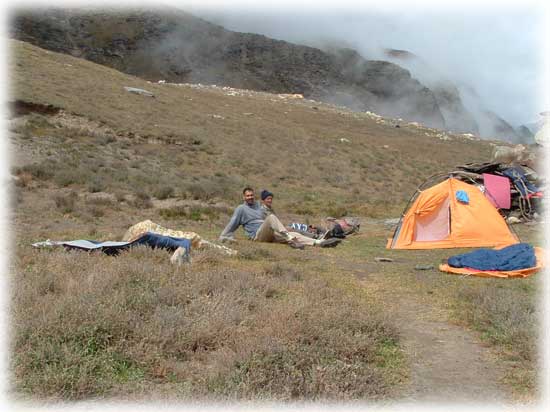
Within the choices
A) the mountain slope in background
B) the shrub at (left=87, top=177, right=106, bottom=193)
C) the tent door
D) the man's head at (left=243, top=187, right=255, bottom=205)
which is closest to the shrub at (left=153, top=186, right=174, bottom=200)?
the shrub at (left=87, top=177, right=106, bottom=193)

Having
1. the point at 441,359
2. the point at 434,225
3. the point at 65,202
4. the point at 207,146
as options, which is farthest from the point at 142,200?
the point at 441,359

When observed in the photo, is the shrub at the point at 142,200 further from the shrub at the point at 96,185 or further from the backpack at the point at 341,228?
the backpack at the point at 341,228

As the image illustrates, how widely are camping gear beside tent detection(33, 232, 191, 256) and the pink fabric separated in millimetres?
9717

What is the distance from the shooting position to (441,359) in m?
4.50

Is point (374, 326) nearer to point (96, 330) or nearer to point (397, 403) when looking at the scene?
point (397, 403)

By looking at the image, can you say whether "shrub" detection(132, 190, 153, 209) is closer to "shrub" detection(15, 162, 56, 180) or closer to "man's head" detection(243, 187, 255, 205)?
"shrub" detection(15, 162, 56, 180)

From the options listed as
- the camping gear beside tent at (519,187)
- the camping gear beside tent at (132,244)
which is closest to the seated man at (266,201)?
the camping gear beside tent at (132,244)

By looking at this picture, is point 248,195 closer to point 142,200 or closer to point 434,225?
point 434,225

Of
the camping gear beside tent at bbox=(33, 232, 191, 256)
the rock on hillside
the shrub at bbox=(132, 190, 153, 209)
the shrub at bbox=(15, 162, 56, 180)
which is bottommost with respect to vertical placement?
the shrub at bbox=(132, 190, 153, 209)

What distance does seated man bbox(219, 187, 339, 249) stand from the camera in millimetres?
10727

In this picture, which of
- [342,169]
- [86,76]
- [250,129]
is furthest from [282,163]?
[86,76]

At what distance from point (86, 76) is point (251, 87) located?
9510 centimetres

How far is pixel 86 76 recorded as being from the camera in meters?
33.5

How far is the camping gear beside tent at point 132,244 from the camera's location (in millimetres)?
7470
